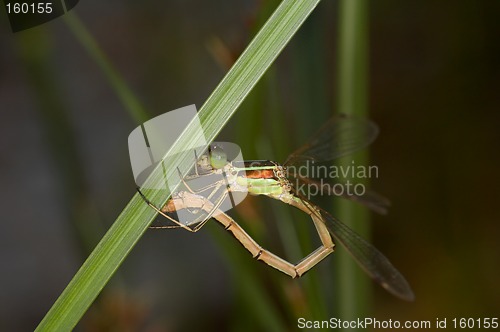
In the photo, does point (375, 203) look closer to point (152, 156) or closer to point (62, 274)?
point (152, 156)

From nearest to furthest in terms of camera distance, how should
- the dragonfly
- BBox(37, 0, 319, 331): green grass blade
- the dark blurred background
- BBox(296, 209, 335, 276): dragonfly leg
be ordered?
BBox(37, 0, 319, 331): green grass blade, the dragonfly, BBox(296, 209, 335, 276): dragonfly leg, the dark blurred background

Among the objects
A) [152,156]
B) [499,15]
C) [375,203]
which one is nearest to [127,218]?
[152,156]

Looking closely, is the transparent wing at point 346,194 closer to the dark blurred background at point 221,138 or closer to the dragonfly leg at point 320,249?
the dragonfly leg at point 320,249

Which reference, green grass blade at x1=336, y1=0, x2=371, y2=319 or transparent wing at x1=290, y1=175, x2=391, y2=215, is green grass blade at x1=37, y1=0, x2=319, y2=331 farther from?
green grass blade at x1=336, y1=0, x2=371, y2=319

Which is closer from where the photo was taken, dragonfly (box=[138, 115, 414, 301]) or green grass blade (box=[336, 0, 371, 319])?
dragonfly (box=[138, 115, 414, 301])

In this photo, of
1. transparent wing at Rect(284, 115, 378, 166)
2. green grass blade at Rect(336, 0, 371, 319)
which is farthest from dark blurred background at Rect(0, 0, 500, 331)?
transparent wing at Rect(284, 115, 378, 166)

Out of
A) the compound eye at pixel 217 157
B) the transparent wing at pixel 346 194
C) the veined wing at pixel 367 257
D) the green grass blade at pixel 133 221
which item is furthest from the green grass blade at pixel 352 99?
the green grass blade at pixel 133 221

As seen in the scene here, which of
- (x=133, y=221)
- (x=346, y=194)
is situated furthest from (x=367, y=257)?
(x=133, y=221)
